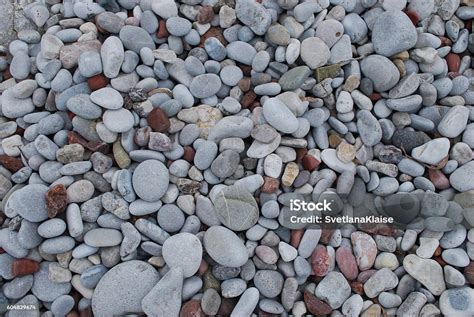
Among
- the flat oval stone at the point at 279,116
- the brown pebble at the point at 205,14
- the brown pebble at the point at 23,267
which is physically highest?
the brown pebble at the point at 205,14

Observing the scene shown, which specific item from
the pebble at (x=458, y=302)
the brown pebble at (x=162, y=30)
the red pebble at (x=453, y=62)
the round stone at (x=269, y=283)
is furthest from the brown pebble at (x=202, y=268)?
the red pebble at (x=453, y=62)

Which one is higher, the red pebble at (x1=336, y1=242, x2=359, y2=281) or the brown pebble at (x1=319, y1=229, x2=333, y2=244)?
the brown pebble at (x1=319, y1=229, x2=333, y2=244)

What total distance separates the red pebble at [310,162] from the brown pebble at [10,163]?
A: 2.40 feet

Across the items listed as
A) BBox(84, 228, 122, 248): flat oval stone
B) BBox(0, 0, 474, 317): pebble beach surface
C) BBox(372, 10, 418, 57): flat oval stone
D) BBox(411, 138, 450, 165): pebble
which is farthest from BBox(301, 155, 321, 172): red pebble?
BBox(84, 228, 122, 248): flat oval stone

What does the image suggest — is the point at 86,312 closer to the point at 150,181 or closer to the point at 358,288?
the point at 150,181

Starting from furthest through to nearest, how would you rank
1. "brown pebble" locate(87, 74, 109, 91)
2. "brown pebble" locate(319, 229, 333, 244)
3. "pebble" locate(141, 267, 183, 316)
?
1. "brown pebble" locate(87, 74, 109, 91)
2. "brown pebble" locate(319, 229, 333, 244)
3. "pebble" locate(141, 267, 183, 316)

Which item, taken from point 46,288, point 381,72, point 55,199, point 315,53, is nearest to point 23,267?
point 46,288

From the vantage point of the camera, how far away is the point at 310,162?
1164 millimetres

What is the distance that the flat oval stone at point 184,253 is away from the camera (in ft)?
3.45

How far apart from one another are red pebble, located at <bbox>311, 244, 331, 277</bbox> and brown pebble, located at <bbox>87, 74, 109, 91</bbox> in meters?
0.69

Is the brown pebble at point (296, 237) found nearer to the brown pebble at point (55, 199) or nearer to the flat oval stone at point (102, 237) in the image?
the flat oval stone at point (102, 237)

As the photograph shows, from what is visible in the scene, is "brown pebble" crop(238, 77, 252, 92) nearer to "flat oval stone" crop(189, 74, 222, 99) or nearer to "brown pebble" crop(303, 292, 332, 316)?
"flat oval stone" crop(189, 74, 222, 99)

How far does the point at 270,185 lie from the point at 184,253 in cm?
26

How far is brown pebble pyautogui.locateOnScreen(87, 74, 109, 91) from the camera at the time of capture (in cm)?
122
